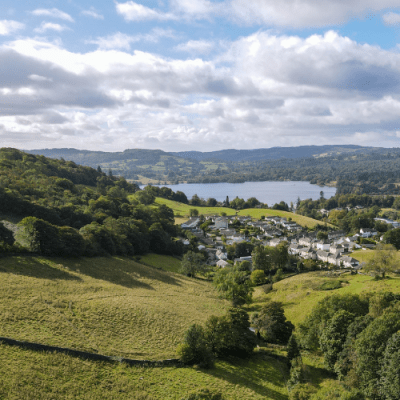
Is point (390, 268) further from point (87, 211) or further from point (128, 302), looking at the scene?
point (87, 211)

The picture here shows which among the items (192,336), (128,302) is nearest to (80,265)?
(128,302)

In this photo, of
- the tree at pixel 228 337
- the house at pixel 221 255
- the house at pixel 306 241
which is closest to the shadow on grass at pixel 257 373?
the tree at pixel 228 337

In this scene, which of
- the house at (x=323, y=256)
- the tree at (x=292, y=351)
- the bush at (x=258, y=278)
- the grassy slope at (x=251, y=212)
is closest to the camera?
the tree at (x=292, y=351)

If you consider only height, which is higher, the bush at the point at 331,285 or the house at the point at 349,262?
the bush at the point at 331,285

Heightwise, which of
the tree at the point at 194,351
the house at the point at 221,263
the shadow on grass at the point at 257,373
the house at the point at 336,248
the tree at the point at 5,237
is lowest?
the house at the point at 221,263

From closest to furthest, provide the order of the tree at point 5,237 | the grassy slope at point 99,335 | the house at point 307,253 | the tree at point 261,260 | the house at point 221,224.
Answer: the grassy slope at point 99,335, the tree at point 5,237, the tree at point 261,260, the house at point 307,253, the house at point 221,224

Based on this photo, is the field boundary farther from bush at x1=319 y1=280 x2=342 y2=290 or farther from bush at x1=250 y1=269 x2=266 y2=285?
bush at x1=250 y1=269 x2=266 y2=285

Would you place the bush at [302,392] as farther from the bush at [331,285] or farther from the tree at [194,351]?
Answer: the bush at [331,285]

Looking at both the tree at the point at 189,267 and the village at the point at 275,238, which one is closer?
the tree at the point at 189,267
